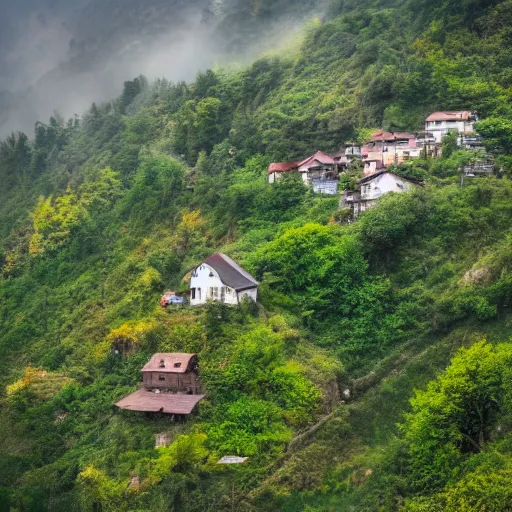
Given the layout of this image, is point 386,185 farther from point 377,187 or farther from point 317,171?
point 317,171

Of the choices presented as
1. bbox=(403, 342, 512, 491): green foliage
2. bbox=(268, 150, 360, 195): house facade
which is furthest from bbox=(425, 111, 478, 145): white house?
bbox=(403, 342, 512, 491): green foliage

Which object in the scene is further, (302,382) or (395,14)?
(395,14)

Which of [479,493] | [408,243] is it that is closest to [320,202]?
[408,243]

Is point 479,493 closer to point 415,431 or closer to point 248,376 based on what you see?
point 415,431

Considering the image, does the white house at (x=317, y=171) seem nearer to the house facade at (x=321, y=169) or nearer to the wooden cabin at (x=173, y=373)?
the house facade at (x=321, y=169)

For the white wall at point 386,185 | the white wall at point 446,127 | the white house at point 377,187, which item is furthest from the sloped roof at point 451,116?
the white wall at point 386,185

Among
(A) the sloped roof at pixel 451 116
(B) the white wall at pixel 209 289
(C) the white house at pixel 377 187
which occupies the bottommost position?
(B) the white wall at pixel 209 289

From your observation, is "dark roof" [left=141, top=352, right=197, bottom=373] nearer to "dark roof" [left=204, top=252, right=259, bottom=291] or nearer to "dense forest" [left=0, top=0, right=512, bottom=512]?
"dense forest" [left=0, top=0, right=512, bottom=512]
